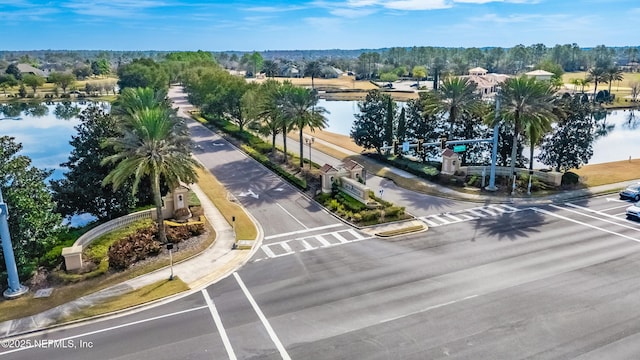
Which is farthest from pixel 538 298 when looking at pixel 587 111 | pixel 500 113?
pixel 587 111

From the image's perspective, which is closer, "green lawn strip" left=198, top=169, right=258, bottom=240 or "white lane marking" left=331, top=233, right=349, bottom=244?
"white lane marking" left=331, top=233, right=349, bottom=244

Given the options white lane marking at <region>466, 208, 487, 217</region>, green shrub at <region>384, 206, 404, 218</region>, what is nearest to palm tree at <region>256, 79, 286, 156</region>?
green shrub at <region>384, 206, 404, 218</region>

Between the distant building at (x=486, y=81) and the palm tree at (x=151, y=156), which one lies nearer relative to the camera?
the palm tree at (x=151, y=156)

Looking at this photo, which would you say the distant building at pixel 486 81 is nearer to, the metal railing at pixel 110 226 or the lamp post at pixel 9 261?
the metal railing at pixel 110 226

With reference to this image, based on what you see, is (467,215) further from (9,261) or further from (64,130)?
(64,130)

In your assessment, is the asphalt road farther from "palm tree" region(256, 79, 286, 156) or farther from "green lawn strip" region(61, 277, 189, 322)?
"palm tree" region(256, 79, 286, 156)

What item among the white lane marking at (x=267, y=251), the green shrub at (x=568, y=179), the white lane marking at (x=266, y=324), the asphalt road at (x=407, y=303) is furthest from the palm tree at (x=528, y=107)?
the white lane marking at (x=266, y=324)

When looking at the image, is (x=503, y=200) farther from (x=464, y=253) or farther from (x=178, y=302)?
(x=178, y=302)
